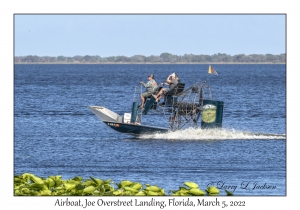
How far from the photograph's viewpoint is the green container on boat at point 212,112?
33062 millimetres

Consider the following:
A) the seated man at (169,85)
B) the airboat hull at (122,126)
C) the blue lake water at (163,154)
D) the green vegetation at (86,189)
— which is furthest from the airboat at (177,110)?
the green vegetation at (86,189)

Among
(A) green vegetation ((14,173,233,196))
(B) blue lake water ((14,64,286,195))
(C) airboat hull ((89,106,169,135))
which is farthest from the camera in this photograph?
(C) airboat hull ((89,106,169,135))

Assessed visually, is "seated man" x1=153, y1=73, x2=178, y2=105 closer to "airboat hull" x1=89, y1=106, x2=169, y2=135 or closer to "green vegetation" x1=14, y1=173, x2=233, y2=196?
"airboat hull" x1=89, y1=106, x2=169, y2=135

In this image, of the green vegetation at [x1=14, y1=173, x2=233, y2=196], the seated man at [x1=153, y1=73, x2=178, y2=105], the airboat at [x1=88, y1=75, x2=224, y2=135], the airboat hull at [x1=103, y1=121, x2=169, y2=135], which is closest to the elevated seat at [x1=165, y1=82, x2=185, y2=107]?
the airboat at [x1=88, y1=75, x2=224, y2=135]

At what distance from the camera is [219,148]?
32.0m

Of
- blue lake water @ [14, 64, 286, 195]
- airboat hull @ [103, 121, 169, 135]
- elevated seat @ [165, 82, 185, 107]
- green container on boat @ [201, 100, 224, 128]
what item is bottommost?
blue lake water @ [14, 64, 286, 195]

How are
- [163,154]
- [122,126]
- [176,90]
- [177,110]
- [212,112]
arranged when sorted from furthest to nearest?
[177,110] < [122,126] < [212,112] < [176,90] < [163,154]

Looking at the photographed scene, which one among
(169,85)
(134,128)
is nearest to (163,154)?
(134,128)

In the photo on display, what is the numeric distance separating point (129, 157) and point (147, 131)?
3743 mm

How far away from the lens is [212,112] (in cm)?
3322

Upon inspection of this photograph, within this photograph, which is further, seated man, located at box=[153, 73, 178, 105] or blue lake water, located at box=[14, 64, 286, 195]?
seated man, located at box=[153, 73, 178, 105]

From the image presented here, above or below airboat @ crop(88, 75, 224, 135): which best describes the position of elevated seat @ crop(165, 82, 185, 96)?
above

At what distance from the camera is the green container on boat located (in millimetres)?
33062

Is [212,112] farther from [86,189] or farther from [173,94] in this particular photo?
[86,189]
